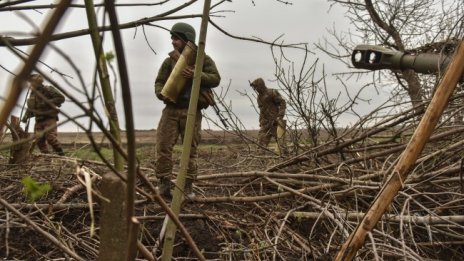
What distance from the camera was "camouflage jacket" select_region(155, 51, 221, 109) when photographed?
423cm

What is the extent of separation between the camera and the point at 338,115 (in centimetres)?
480

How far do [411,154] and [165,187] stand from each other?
3037 millimetres

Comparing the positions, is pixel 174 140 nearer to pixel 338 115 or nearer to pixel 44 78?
pixel 338 115

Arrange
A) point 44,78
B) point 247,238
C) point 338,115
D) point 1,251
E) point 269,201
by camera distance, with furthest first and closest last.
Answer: point 338,115 → point 269,201 → point 247,238 → point 1,251 → point 44,78

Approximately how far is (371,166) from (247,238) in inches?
61.2

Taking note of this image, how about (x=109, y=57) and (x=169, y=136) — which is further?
(x=169, y=136)

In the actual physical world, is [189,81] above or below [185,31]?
below

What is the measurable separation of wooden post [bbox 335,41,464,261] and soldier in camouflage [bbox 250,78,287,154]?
4349 millimetres

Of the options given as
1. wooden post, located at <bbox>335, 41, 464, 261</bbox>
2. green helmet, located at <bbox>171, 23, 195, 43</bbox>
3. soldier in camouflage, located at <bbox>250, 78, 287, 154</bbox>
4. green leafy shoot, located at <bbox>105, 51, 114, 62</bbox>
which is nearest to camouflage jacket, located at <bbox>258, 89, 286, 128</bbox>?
soldier in camouflage, located at <bbox>250, 78, 287, 154</bbox>

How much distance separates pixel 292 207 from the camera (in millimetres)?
4090

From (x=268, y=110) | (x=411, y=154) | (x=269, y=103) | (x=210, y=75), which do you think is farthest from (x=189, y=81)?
(x=269, y=103)

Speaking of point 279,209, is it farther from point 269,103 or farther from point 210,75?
point 269,103

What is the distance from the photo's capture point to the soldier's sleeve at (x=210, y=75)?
420 cm

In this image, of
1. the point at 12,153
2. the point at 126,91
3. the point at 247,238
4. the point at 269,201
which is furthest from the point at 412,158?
the point at 12,153
